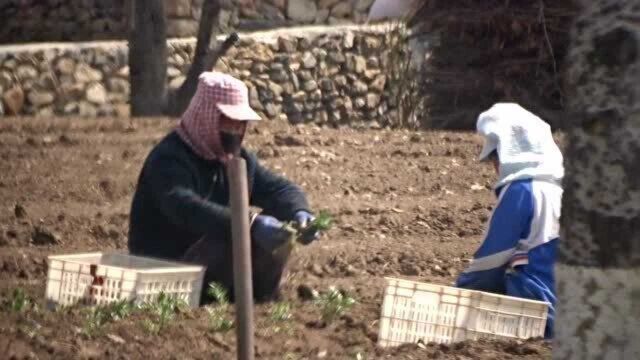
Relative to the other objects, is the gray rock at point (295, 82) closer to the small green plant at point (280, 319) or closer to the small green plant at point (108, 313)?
the small green plant at point (280, 319)

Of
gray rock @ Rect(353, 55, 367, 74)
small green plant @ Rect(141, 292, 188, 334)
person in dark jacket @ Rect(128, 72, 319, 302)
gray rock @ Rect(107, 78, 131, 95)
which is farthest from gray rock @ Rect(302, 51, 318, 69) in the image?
small green plant @ Rect(141, 292, 188, 334)

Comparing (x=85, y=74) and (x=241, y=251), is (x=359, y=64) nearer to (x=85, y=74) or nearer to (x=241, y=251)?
(x=85, y=74)

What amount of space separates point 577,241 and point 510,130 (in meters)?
3.18

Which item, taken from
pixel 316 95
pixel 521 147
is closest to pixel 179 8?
pixel 316 95

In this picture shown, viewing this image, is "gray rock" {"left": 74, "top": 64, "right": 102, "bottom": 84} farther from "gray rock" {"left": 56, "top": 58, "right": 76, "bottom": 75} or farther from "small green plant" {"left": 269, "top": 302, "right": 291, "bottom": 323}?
"small green plant" {"left": 269, "top": 302, "right": 291, "bottom": 323}

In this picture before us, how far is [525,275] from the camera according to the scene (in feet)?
19.6

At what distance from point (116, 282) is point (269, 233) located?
0.68m

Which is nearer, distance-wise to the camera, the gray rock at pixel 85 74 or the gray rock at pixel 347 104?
the gray rock at pixel 85 74

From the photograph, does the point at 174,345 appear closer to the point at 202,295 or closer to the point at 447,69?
the point at 202,295

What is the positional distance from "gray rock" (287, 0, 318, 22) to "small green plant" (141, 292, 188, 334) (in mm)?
12235

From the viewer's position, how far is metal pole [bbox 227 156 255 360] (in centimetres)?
448

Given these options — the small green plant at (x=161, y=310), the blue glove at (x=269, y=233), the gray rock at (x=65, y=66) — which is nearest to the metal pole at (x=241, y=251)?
the small green plant at (x=161, y=310)

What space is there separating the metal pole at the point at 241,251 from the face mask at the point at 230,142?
1.86 meters

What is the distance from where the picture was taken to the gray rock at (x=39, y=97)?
14.1 m
